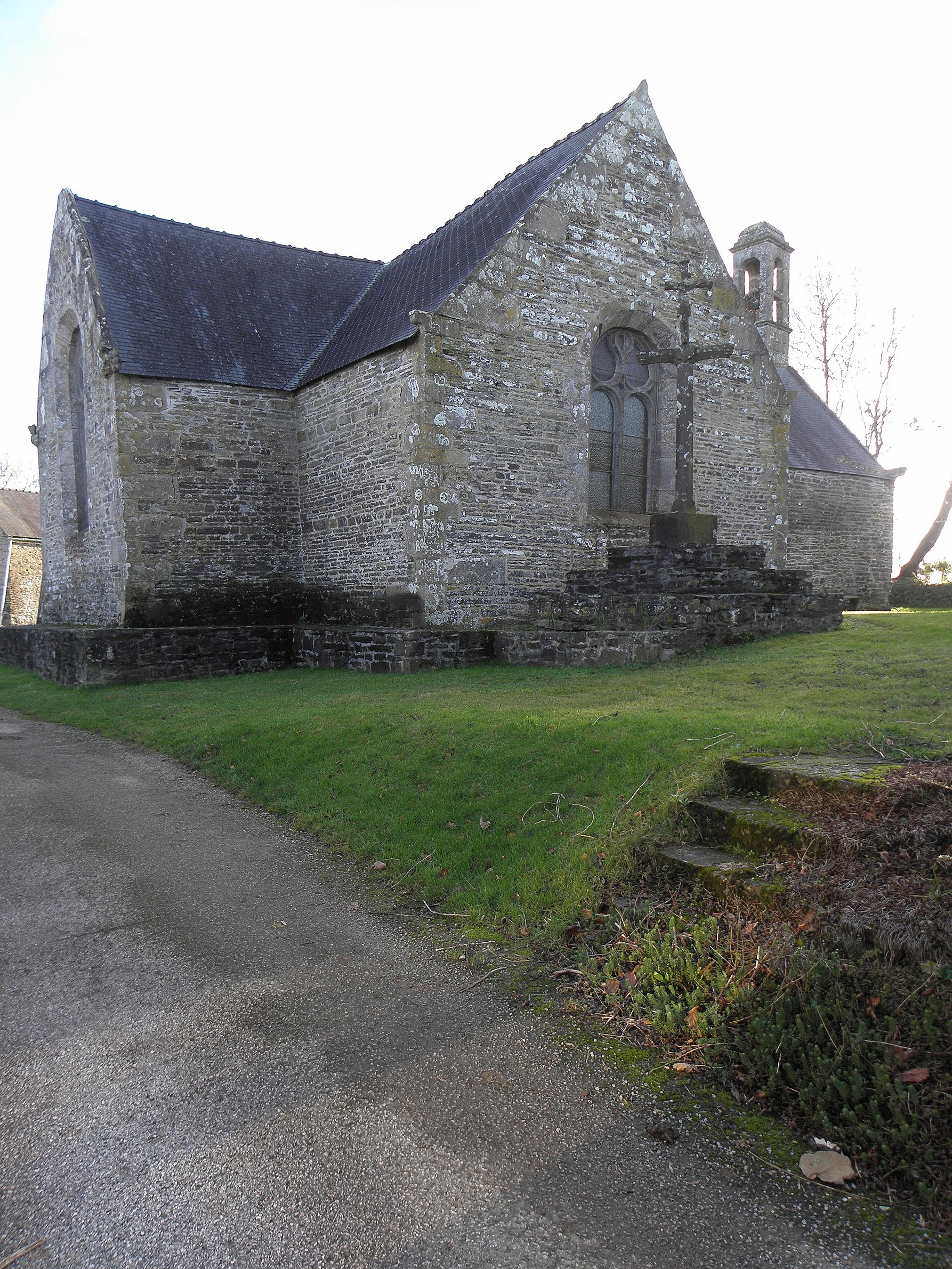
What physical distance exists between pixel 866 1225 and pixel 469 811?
11.7 ft

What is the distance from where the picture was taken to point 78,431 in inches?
727

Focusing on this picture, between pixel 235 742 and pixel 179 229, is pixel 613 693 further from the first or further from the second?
pixel 179 229

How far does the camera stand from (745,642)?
37.7ft

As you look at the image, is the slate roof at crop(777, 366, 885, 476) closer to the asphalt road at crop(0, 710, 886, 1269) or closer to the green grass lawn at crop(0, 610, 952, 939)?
the green grass lawn at crop(0, 610, 952, 939)

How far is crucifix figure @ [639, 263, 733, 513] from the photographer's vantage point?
45.5ft

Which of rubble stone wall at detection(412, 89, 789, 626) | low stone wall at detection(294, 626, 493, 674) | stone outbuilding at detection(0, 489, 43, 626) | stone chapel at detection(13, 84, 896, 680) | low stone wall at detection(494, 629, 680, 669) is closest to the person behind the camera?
low stone wall at detection(494, 629, 680, 669)

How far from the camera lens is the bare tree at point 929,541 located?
29.8 metres

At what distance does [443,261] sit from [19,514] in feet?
103

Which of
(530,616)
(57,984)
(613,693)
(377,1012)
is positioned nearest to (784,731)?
(613,693)

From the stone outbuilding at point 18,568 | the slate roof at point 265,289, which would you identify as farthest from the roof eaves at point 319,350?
the stone outbuilding at point 18,568

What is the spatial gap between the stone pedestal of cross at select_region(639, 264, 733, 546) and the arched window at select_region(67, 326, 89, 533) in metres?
12.8

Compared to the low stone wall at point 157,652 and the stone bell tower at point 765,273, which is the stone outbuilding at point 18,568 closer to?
the low stone wall at point 157,652

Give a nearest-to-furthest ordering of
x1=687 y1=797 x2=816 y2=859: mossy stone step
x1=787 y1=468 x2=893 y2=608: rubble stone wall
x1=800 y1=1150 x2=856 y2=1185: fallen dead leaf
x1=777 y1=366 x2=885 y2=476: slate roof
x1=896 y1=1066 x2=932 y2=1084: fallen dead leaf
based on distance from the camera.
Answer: x1=800 y1=1150 x2=856 y2=1185: fallen dead leaf, x1=896 y1=1066 x2=932 y2=1084: fallen dead leaf, x1=687 y1=797 x2=816 y2=859: mossy stone step, x1=787 y1=468 x2=893 y2=608: rubble stone wall, x1=777 y1=366 x2=885 y2=476: slate roof

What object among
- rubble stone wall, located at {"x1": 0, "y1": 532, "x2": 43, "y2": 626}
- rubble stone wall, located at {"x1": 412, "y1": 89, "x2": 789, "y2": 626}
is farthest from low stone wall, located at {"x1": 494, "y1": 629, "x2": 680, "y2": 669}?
rubble stone wall, located at {"x1": 0, "y1": 532, "x2": 43, "y2": 626}
